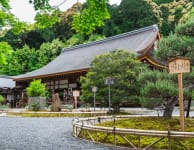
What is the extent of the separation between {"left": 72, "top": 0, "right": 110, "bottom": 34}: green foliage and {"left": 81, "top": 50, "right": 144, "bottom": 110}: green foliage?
9.71m

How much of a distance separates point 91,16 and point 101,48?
24257 millimetres

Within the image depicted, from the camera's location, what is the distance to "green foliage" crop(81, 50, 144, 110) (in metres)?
15.5

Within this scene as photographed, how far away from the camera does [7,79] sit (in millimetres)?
39250

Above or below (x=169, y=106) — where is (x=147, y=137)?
below

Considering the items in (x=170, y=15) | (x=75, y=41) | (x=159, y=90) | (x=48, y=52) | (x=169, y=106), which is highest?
(x=170, y=15)

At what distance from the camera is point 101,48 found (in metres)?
29.5

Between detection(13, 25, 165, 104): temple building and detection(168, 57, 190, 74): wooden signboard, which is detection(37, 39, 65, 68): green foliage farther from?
detection(168, 57, 190, 74): wooden signboard

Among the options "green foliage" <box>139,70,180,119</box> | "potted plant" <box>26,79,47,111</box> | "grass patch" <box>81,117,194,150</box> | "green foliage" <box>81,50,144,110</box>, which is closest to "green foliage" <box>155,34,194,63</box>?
"green foliage" <box>139,70,180,119</box>

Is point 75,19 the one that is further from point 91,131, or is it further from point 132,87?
point 132,87

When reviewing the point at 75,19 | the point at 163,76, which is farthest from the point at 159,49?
the point at 75,19

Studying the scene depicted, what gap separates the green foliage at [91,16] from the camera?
5004 mm

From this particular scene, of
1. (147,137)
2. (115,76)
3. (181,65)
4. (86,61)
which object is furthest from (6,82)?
(181,65)

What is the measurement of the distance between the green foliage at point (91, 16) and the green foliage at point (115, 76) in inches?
382

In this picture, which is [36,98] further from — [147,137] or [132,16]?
[132,16]
